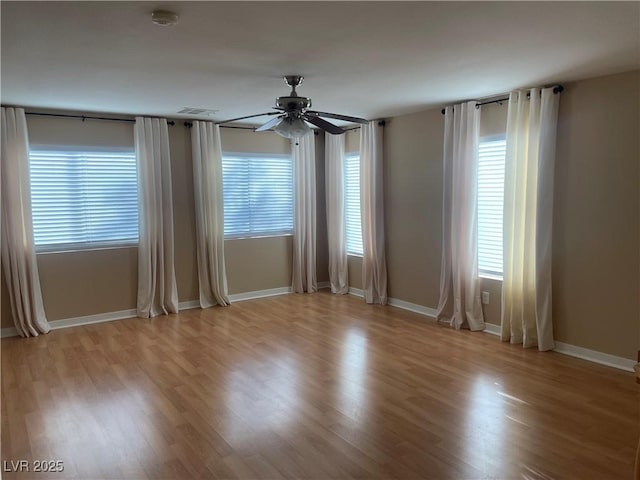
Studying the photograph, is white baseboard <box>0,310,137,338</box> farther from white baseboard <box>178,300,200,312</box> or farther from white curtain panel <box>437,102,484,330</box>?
white curtain panel <box>437,102,484,330</box>

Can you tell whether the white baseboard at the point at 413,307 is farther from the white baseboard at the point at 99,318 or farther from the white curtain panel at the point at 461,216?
the white baseboard at the point at 99,318

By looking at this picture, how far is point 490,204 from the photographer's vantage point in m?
4.98

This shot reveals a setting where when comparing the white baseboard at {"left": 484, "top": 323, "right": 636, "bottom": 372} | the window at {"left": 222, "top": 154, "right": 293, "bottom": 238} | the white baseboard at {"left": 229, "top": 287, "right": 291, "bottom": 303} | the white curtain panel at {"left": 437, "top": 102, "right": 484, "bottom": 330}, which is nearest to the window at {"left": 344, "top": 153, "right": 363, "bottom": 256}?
the window at {"left": 222, "top": 154, "right": 293, "bottom": 238}

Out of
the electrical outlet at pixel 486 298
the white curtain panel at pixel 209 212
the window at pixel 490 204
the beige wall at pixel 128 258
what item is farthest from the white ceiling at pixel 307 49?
the electrical outlet at pixel 486 298

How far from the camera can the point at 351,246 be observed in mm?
7090

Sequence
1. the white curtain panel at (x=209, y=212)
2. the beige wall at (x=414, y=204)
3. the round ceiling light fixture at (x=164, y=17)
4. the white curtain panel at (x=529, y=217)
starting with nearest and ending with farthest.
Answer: the round ceiling light fixture at (x=164, y=17)
the white curtain panel at (x=529, y=217)
the beige wall at (x=414, y=204)
the white curtain panel at (x=209, y=212)

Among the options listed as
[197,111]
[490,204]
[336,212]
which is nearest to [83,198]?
[197,111]

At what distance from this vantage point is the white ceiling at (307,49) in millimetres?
2416

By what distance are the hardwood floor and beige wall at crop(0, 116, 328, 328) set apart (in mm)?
577

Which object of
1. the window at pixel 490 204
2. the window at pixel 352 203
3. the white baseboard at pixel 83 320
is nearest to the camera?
the window at pixel 490 204

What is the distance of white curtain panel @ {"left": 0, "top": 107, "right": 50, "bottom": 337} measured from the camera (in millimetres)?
4930

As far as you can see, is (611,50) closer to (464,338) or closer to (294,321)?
(464,338)

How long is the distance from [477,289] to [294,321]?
2.18 metres

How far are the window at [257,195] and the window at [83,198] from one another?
1.33 meters
